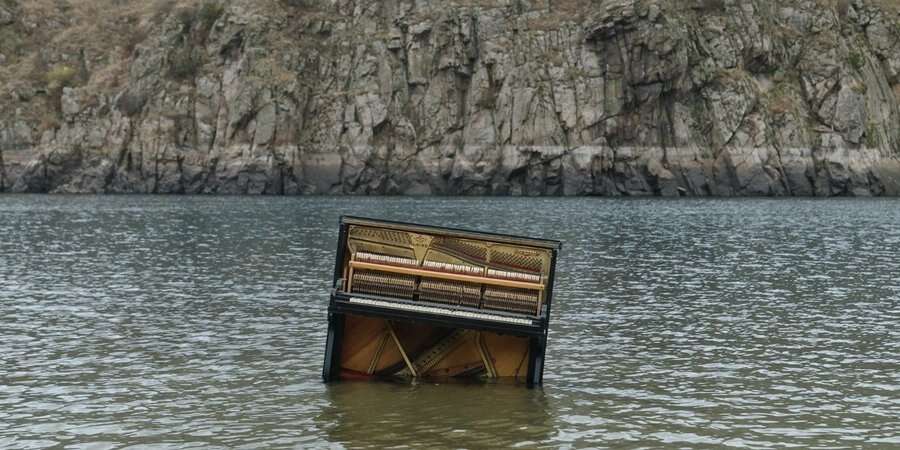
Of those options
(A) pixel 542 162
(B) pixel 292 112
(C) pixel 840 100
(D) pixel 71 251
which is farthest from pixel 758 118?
(D) pixel 71 251

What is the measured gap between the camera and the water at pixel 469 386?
20.1m

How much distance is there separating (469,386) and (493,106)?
117 meters

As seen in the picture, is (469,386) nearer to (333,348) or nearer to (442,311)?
(442,311)

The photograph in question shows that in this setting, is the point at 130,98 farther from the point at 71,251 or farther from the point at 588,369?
the point at 588,369

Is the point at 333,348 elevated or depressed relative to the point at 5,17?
depressed

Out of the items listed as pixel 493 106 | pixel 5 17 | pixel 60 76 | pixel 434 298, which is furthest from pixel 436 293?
pixel 5 17

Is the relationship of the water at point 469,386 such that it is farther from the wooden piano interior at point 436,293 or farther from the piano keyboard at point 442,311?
the piano keyboard at point 442,311

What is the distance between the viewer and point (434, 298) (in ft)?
77.7

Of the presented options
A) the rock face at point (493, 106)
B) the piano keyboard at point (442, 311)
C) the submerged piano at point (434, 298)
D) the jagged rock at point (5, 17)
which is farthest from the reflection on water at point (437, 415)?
the jagged rock at point (5, 17)

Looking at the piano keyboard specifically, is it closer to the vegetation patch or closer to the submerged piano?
the submerged piano

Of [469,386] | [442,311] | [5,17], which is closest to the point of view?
[442,311]

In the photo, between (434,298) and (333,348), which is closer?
(434,298)

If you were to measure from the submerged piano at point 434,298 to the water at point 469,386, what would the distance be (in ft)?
2.68

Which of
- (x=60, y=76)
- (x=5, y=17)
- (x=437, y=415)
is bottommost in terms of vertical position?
(x=437, y=415)
